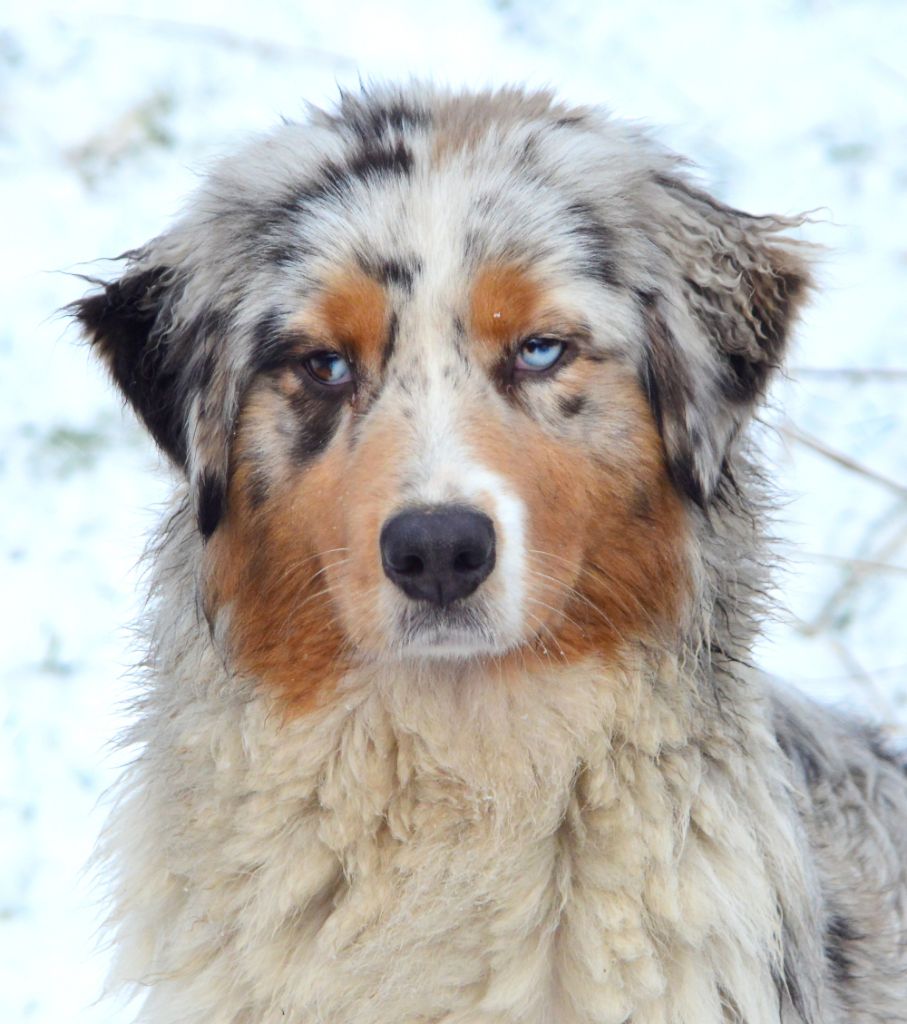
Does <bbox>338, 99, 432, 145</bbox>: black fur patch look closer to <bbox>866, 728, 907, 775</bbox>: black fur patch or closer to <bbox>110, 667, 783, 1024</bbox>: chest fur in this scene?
<bbox>110, 667, 783, 1024</bbox>: chest fur

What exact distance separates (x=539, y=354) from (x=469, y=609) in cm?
65

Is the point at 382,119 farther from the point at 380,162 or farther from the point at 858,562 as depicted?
the point at 858,562

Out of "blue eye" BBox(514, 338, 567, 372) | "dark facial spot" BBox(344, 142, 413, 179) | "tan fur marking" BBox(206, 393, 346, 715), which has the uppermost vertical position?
"dark facial spot" BBox(344, 142, 413, 179)

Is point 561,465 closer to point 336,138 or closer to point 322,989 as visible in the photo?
point 336,138

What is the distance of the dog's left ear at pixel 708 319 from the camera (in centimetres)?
369

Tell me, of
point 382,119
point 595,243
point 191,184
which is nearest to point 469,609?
point 595,243

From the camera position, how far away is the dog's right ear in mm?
3939

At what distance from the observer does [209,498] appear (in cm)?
380

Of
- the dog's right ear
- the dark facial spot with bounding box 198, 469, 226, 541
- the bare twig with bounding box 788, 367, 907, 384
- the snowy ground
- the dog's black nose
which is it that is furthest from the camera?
the bare twig with bounding box 788, 367, 907, 384

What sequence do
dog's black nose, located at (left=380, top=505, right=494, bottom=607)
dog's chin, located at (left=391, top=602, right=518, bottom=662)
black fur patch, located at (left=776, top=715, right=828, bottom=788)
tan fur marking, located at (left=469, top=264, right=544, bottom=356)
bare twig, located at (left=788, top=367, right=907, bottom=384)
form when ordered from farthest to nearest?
1. bare twig, located at (left=788, top=367, right=907, bottom=384)
2. black fur patch, located at (left=776, top=715, right=828, bottom=788)
3. tan fur marking, located at (left=469, top=264, right=544, bottom=356)
4. dog's chin, located at (left=391, top=602, right=518, bottom=662)
5. dog's black nose, located at (left=380, top=505, right=494, bottom=607)

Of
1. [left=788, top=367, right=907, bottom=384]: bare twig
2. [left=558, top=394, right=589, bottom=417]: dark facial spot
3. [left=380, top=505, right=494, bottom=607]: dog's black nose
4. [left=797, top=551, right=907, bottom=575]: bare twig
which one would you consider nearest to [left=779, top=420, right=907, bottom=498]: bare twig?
[left=797, top=551, right=907, bottom=575]: bare twig

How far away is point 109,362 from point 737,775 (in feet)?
6.26

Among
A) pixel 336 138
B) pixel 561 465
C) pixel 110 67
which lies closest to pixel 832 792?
pixel 561 465

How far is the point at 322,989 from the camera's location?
354 centimetres
